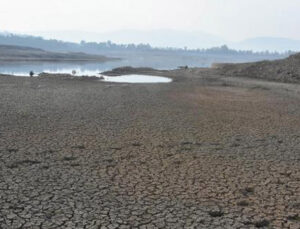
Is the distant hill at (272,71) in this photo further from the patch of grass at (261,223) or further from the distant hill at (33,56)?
the distant hill at (33,56)

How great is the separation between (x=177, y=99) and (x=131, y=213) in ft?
54.7

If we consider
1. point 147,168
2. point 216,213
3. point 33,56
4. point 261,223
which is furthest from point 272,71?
point 33,56

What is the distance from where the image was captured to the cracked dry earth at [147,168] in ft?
23.8

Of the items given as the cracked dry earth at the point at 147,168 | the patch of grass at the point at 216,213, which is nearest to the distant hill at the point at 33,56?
the cracked dry earth at the point at 147,168

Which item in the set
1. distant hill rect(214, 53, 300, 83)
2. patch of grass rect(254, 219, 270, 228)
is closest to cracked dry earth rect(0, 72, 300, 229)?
patch of grass rect(254, 219, 270, 228)

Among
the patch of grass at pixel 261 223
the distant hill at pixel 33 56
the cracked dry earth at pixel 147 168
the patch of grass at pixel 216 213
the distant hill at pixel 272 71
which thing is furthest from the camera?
the distant hill at pixel 33 56

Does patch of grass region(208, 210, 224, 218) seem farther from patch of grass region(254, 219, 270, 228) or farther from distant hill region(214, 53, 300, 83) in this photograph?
distant hill region(214, 53, 300, 83)

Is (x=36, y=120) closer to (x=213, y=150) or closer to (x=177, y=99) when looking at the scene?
(x=213, y=150)

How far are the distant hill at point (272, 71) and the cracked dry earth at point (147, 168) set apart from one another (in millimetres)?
23058

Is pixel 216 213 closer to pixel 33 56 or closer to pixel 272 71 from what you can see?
pixel 272 71

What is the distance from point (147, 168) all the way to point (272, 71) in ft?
122

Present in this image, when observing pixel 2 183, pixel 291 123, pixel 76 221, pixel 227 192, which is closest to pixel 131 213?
pixel 76 221

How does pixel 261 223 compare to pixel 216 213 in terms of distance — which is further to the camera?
pixel 216 213

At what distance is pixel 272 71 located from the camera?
1742 inches
